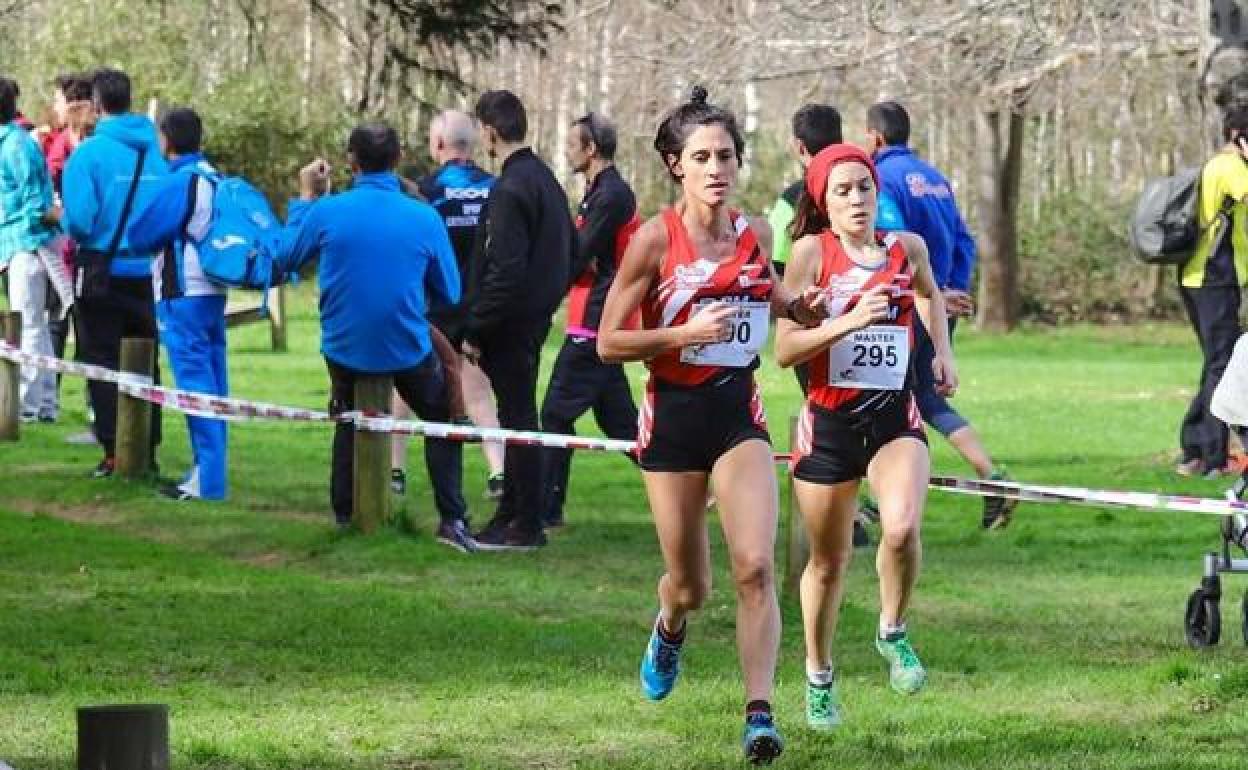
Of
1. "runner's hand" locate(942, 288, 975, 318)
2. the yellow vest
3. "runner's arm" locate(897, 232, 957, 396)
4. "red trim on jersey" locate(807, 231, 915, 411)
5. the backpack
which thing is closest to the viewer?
"red trim on jersey" locate(807, 231, 915, 411)

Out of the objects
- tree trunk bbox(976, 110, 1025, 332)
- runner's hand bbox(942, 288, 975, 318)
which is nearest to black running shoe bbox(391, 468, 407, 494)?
runner's hand bbox(942, 288, 975, 318)

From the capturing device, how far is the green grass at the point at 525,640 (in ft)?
28.2

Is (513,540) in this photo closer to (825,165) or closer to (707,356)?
(825,165)

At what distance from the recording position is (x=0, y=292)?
41062mm

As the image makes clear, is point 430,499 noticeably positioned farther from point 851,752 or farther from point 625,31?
point 625,31

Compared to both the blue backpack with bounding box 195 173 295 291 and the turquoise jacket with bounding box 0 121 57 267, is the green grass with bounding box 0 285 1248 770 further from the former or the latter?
the turquoise jacket with bounding box 0 121 57 267

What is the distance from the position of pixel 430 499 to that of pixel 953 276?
12.0 ft

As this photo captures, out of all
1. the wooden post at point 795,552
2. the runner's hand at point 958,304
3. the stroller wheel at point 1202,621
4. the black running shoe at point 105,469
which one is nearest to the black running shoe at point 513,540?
the runner's hand at point 958,304

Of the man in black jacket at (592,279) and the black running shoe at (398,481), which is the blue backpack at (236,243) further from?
the man in black jacket at (592,279)

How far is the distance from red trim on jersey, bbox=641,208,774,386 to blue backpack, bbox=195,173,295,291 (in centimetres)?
683

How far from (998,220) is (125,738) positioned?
117 ft

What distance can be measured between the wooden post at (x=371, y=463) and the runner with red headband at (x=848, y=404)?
5052 millimetres

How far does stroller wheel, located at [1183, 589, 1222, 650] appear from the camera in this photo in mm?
10836

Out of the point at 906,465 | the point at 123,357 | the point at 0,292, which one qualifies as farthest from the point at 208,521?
the point at 0,292
